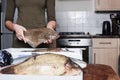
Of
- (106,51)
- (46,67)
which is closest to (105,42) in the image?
(106,51)

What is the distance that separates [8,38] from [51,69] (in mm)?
2808

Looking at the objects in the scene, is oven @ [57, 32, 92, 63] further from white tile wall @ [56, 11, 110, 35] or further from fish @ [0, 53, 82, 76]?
fish @ [0, 53, 82, 76]

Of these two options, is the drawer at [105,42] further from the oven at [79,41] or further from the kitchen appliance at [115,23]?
the kitchen appliance at [115,23]

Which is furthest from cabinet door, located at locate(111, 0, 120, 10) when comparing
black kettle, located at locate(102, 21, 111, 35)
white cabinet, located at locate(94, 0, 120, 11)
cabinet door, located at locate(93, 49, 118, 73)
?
cabinet door, located at locate(93, 49, 118, 73)

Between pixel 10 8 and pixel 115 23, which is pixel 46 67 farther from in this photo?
pixel 115 23

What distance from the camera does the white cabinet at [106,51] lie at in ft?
10.1

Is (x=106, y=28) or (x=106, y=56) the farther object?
(x=106, y=28)

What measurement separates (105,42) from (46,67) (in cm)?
256

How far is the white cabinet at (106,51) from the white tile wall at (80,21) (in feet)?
1.70

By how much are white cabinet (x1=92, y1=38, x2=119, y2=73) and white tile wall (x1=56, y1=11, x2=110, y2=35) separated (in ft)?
1.70

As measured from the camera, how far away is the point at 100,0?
333 centimetres

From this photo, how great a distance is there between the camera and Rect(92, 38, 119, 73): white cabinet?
122 inches

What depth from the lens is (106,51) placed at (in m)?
3.13

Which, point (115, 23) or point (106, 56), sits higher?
point (115, 23)
